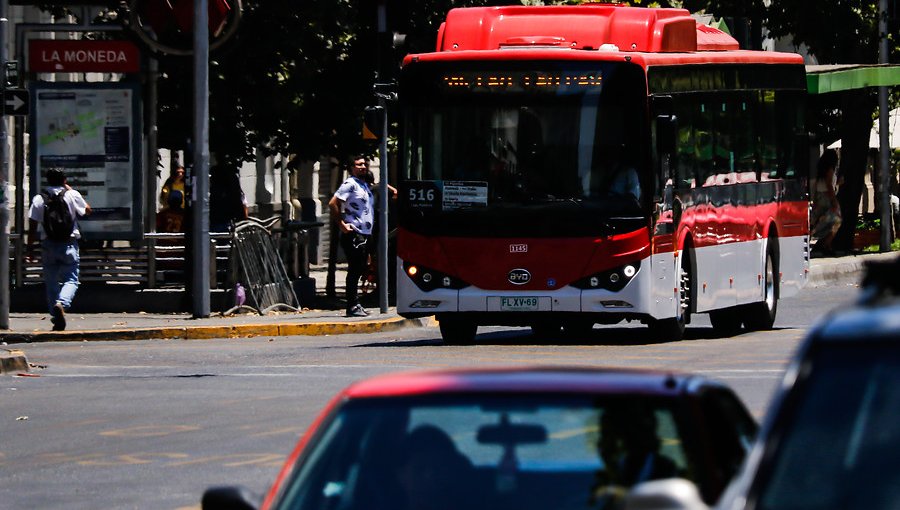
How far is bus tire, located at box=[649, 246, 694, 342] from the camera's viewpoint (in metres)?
20.9

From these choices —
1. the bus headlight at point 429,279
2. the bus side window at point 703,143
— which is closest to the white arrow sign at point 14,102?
the bus headlight at point 429,279

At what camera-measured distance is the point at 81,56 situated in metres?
25.4

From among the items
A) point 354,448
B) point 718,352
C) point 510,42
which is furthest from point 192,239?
point 354,448

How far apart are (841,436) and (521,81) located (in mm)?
16010

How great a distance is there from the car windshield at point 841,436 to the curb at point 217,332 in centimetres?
1871

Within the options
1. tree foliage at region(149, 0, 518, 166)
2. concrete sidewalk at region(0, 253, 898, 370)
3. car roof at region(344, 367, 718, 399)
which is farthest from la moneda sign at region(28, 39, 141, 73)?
car roof at region(344, 367, 718, 399)

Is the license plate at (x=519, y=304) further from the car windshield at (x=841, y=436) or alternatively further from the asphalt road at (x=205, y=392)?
the car windshield at (x=841, y=436)

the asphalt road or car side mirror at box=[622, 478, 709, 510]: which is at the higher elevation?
car side mirror at box=[622, 478, 709, 510]

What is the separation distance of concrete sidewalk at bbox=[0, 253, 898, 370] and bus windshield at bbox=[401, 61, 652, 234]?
3542 millimetres

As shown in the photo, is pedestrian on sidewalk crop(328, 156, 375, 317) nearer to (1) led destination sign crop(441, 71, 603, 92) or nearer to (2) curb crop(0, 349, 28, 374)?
(1) led destination sign crop(441, 71, 603, 92)

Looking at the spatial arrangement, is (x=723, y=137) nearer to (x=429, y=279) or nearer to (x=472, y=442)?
(x=429, y=279)

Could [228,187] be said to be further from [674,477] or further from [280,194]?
[674,477]

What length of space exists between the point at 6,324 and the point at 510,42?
20.6ft

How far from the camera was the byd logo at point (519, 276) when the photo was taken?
20.0 m
